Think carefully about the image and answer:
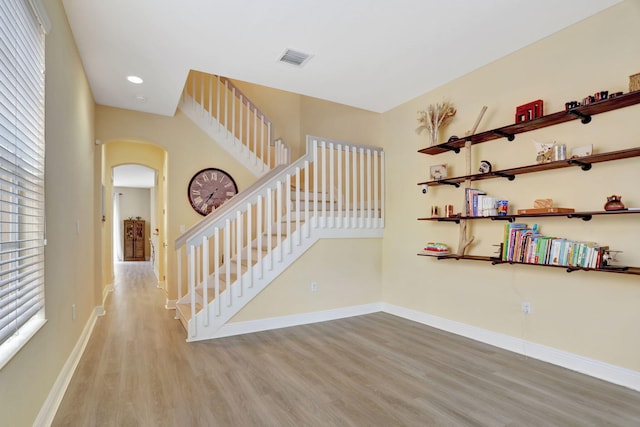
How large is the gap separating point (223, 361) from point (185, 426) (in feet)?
3.08

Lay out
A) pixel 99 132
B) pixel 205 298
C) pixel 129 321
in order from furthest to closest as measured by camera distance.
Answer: pixel 99 132
pixel 129 321
pixel 205 298

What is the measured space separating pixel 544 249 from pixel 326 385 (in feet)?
6.69

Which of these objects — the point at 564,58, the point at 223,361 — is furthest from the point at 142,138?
the point at 564,58

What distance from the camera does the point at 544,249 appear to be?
9.26ft

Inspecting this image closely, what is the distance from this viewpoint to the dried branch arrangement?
12.4 ft

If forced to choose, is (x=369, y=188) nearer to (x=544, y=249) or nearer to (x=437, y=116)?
(x=437, y=116)

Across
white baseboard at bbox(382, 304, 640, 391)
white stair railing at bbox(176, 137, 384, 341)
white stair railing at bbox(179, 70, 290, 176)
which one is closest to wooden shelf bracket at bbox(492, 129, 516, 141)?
white stair railing at bbox(176, 137, 384, 341)

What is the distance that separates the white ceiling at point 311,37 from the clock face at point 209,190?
4.91 ft

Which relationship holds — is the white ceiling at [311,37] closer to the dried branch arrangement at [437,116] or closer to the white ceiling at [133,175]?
the dried branch arrangement at [437,116]

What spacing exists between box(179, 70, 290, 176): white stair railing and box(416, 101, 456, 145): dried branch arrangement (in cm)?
270

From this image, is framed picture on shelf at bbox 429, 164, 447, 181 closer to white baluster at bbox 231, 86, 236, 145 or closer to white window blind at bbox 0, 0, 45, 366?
white baluster at bbox 231, 86, 236, 145

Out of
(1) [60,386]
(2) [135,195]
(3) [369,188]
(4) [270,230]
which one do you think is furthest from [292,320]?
(2) [135,195]

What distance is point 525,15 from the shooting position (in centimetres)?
267

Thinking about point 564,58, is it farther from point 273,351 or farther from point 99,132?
point 99,132
